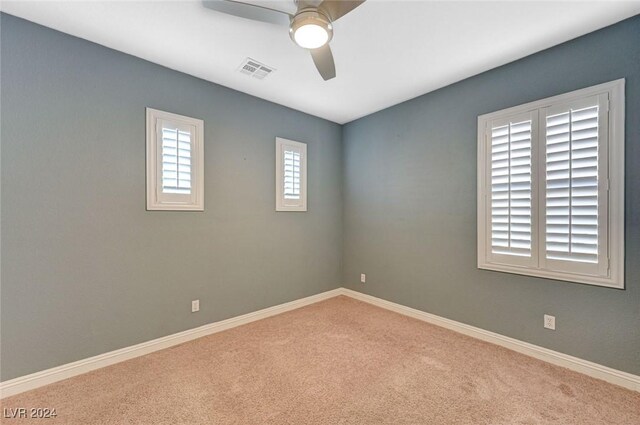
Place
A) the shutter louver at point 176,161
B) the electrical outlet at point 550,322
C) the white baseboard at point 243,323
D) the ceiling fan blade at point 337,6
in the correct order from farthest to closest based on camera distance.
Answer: the shutter louver at point 176,161
the electrical outlet at point 550,322
the white baseboard at point 243,323
the ceiling fan blade at point 337,6

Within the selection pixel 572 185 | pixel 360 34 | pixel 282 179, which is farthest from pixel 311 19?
pixel 572 185

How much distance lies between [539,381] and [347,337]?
1.60m

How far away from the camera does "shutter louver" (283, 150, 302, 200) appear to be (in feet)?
11.8

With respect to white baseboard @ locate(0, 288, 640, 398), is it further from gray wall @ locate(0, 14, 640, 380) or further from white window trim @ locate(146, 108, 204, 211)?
white window trim @ locate(146, 108, 204, 211)

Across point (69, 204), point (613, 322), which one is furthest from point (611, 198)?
point (69, 204)

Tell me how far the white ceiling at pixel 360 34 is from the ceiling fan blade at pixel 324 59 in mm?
287

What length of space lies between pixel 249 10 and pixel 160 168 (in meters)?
1.65

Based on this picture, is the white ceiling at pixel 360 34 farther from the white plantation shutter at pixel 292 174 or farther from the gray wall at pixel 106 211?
the white plantation shutter at pixel 292 174

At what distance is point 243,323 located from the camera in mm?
3164

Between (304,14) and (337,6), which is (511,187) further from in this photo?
(304,14)

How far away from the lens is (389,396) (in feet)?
6.29

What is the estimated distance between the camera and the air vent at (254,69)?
2.54 m

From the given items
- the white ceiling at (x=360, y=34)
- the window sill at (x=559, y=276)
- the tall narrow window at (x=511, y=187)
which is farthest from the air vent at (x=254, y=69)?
the window sill at (x=559, y=276)

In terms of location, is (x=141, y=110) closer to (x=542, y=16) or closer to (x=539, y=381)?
(x=542, y=16)
